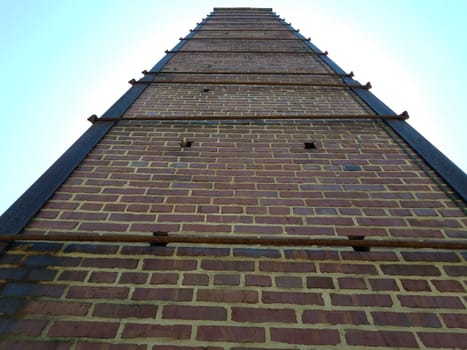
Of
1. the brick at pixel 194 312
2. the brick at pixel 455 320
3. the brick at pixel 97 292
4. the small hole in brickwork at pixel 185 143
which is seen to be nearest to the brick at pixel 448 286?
the brick at pixel 455 320

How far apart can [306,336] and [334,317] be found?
0.16 m

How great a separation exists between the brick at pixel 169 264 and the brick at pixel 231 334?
312 mm

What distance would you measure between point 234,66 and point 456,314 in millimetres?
4147

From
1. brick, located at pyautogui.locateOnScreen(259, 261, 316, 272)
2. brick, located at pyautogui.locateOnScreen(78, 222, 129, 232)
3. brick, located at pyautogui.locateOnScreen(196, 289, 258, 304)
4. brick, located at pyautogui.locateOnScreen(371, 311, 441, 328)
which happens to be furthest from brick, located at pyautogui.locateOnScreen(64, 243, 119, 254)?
brick, located at pyautogui.locateOnScreen(371, 311, 441, 328)

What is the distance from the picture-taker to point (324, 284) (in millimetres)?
1323

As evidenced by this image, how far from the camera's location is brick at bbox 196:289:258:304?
4.13 feet

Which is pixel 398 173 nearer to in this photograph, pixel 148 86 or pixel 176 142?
pixel 176 142

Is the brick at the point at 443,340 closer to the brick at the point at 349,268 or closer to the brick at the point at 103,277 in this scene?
the brick at the point at 349,268

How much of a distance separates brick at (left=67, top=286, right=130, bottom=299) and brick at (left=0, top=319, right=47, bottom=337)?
0.15 m

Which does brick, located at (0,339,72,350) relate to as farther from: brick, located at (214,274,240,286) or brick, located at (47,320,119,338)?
brick, located at (214,274,240,286)

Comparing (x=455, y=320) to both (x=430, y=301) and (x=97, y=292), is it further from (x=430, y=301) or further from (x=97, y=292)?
(x=97, y=292)

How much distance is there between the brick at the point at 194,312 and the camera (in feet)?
3.91

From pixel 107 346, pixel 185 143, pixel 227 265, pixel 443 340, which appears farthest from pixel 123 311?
pixel 185 143

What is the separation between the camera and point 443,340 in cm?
111
